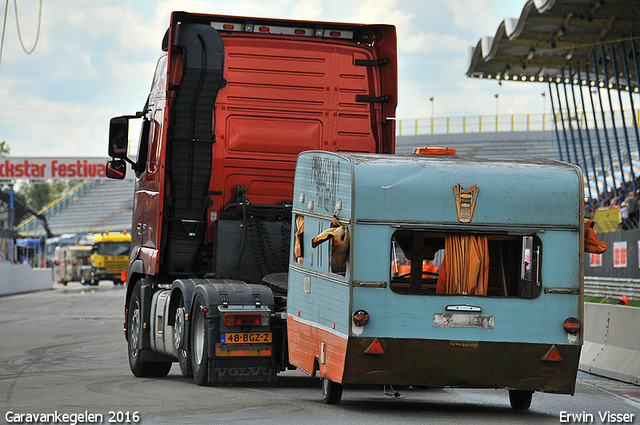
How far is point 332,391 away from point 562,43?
25974mm

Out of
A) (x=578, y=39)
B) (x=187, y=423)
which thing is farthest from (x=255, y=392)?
(x=578, y=39)

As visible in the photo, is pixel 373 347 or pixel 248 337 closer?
pixel 373 347

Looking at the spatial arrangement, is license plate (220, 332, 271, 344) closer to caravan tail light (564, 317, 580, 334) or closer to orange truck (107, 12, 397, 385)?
orange truck (107, 12, 397, 385)

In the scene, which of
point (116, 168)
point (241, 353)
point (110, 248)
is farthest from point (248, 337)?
point (110, 248)

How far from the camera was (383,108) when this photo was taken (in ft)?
43.9

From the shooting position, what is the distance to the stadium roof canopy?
100ft

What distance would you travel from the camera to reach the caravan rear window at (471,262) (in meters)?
9.83

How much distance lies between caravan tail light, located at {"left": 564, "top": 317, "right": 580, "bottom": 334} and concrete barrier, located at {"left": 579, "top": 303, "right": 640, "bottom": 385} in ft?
14.8

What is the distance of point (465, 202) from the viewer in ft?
31.8

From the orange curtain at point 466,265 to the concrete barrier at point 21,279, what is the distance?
122ft

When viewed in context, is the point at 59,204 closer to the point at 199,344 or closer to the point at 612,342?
the point at 612,342

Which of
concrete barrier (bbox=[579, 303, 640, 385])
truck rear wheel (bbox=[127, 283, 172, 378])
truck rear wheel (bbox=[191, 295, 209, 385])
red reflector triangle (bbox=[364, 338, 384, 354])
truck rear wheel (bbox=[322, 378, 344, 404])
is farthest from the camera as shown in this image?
concrete barrier (bbox=[579, 303, 640, 385])

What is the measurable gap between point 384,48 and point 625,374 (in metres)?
5.21

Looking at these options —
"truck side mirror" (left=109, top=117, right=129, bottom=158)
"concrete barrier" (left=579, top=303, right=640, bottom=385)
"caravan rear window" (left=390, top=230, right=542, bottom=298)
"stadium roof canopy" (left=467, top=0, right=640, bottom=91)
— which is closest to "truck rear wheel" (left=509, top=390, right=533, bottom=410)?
"caravan rear window" (left=390, top=230, right=542, bottom=298)
